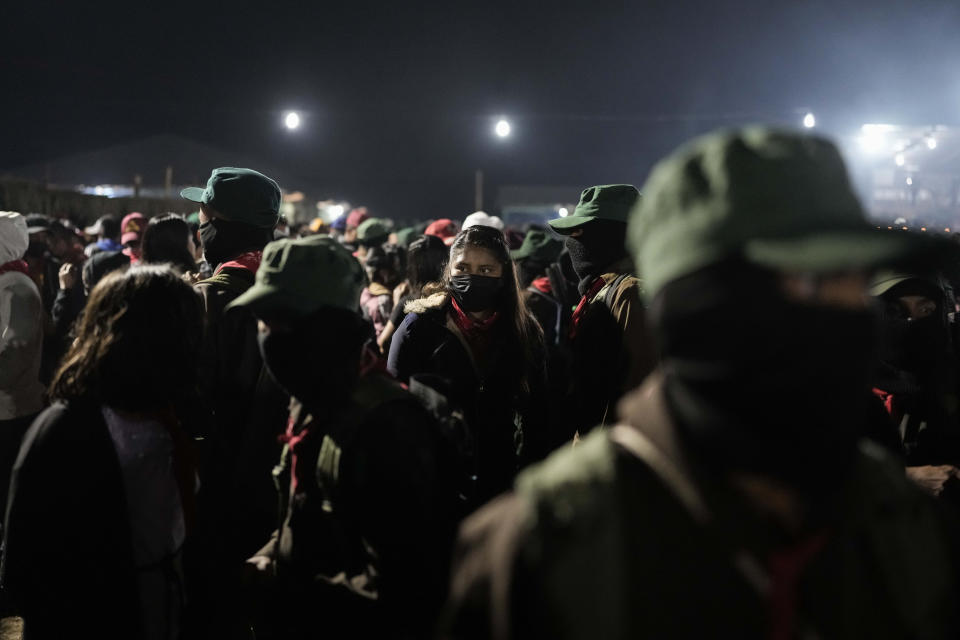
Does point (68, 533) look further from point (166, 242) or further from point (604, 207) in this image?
point (604, 207)

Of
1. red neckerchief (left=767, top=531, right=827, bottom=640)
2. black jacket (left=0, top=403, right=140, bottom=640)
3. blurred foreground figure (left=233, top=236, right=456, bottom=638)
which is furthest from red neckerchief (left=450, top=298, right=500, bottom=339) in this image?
red neckerchief (left=767, top=531, right=827, bottom=640)

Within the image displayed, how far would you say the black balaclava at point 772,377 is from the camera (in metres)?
1.27

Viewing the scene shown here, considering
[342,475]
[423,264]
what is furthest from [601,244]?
[342,475]

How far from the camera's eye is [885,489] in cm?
143

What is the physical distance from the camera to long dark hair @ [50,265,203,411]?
2686 millimetres

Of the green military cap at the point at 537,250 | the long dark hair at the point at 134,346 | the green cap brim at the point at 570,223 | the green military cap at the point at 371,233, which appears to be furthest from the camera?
the green military cap at the point at 371,233

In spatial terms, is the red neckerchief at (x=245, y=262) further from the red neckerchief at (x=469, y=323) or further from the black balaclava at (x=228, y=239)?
the red neckerchief at (x=469, y=323)

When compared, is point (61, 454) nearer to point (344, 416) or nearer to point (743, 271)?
point (344, 416)

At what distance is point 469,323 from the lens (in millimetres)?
4246

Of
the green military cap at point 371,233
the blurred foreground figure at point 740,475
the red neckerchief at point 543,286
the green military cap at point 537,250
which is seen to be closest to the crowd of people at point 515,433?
the blurred foreground figure at point 740,475

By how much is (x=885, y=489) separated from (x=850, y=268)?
0.47 metres

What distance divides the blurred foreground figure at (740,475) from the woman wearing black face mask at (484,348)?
263cm

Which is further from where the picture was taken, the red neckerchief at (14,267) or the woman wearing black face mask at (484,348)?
the red neckerchief at (14,267)

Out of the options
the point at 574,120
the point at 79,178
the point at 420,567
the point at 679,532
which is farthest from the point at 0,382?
the point at 574,120
